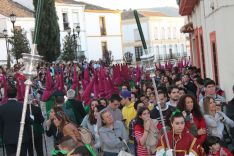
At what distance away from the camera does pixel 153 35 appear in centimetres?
7494

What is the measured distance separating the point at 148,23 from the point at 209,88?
2586 inches

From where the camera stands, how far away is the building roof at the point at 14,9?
Result: 46.1 metres

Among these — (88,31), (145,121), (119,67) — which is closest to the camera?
(145,121)

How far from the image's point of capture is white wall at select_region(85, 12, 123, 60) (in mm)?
55719

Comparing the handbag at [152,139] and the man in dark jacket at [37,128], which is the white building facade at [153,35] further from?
the handbag at [152,139]

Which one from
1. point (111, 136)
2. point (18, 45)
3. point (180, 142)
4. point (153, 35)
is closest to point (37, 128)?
point (111, 136)

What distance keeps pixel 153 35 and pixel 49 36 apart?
3331cm

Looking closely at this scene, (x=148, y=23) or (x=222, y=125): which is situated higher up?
(x=148, y=23)

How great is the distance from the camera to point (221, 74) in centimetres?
1183

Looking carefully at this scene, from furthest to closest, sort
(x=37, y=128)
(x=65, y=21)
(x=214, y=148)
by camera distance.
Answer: (x=65, y=21)
(x=37, y=128)
(x=214, y=148)

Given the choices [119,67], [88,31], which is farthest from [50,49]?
[119,67]

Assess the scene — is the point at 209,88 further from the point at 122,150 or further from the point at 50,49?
the point at 50,49

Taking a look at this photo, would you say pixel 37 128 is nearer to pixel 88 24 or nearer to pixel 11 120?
pixel 11 120

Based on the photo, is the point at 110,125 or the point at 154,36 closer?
the point at 110,125
